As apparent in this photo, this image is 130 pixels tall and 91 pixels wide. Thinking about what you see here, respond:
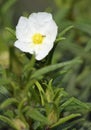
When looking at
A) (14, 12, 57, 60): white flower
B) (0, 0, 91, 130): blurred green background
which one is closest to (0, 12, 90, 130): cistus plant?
(14, 12, 57, 60): white flower

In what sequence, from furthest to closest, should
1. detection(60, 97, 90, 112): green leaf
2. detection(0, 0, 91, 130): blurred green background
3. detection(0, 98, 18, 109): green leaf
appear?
detection(0, 0, 91, 130): blurred green background < detection(60, 97, 90, 112): green leaf < detection(0, 98, 18, 109): green leaf

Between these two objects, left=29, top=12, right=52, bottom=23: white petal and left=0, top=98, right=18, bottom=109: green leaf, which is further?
left=29, top=12, right=52, bottom=23: white petal

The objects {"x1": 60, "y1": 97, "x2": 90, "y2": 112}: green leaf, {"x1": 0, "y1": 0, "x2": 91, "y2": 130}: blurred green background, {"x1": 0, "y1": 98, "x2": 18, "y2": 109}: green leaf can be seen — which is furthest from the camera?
{"x1": 0, "y1": 0, "x2": 91, "y2": 130}: blurred green background

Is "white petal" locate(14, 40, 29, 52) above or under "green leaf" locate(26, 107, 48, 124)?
above

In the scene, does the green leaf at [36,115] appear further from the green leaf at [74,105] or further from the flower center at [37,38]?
the flower center at [37,38]

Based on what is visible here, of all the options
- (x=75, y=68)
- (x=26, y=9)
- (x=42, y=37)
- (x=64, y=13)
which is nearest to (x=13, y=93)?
(x=42, y=37)

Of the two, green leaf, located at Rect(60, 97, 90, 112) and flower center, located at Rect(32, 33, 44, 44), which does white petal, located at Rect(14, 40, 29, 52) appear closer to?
flower center, located at Rect(32, 33, 44, 44)

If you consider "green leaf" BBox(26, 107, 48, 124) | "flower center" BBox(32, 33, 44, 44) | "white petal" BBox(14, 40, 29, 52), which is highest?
"white petal" BBox(14, 40, 29, 52)

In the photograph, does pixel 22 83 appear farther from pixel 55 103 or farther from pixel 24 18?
pixel 24 18

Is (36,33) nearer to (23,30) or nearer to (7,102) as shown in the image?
(23,30)
